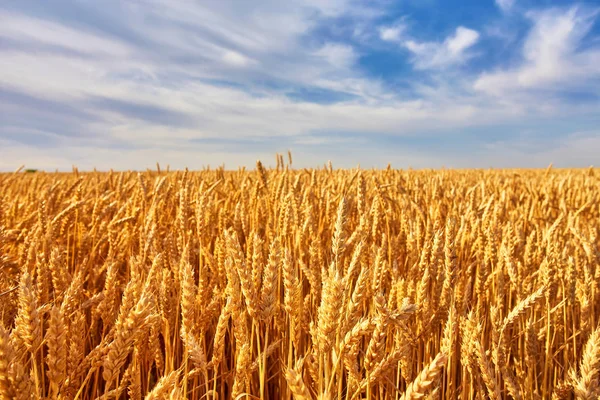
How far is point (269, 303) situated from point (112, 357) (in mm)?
329

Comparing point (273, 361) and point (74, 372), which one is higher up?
point (74, 372)

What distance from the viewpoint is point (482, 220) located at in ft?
6.95

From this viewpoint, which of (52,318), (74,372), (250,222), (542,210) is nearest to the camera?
(52,318)

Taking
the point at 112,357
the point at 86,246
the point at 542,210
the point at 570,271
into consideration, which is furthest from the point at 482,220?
the point at 86,246

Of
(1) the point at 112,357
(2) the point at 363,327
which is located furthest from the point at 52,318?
(2) the point at 363,327

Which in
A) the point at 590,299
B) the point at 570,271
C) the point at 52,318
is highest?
the point at 52,318

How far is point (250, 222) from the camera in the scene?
2520 mm

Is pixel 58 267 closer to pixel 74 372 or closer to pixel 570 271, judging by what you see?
pixel 74 372

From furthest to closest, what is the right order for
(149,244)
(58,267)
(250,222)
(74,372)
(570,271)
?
1. (250,222)
2. (149,244)
3. (570,271)
4. (58,267)
5. (74,372)

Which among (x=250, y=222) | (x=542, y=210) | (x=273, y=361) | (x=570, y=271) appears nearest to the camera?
(x=570, y=271)

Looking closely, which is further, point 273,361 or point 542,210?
point 542,210

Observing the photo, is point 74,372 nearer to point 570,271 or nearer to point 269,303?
point 269,303

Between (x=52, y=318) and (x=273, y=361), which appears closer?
(x=52, y=318)

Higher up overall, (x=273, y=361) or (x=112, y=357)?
(x=112, y=357)
